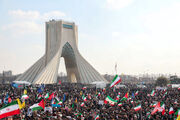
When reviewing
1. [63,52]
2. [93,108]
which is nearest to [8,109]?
[93,108]

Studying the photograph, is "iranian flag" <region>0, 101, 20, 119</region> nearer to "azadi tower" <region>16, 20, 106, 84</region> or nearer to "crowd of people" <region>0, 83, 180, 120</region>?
"crowd of people" <region>0, 83, 180, 120</region>

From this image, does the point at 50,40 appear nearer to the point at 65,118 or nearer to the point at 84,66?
the point at 84,66

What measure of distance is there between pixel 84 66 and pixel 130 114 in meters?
36.9

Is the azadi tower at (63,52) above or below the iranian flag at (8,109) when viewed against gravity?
above

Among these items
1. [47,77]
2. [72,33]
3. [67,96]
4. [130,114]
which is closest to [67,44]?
[72,33]

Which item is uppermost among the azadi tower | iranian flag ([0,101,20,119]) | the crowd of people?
the azadi tower

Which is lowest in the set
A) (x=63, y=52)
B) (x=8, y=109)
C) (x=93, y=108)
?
(x=93, y=108)

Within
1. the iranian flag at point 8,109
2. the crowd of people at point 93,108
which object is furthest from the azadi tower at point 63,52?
the iranian flag at point 8,109

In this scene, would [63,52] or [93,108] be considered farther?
[63,52]

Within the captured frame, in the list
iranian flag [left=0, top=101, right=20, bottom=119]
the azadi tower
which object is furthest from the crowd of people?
the azadi tower

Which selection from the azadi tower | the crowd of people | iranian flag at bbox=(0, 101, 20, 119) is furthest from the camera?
the azadi tower

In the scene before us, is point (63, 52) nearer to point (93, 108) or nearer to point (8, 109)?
point (93, 108)

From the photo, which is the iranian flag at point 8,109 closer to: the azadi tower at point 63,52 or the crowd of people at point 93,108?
the crowd of people at point 93,108

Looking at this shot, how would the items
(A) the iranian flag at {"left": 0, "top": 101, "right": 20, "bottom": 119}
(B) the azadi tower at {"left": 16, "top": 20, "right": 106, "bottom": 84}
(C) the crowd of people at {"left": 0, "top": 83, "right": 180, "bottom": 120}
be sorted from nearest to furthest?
(A) the iranian flag at {"left": 0, "top": 101, "right": 20, "bottom": 119}
(C) the crowd of people at {"left": 0, "top": 83, "right": 180, "bottom": 120}
(B) the azadi tower at {"left": 16, "top": 20, "right": 106, "bottom": 84}
